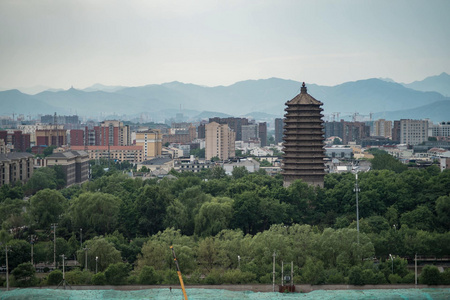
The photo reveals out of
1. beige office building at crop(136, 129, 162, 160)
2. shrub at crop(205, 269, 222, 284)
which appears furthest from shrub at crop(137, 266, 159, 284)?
beige office building at crop(136, 129, 162, 160)

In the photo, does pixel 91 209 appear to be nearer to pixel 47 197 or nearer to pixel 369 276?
pixel 47 197

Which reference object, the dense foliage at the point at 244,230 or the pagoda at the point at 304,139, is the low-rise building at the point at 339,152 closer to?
the dense foliage at the point at 244,230

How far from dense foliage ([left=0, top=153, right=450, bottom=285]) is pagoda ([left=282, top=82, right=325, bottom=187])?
1.04 meters

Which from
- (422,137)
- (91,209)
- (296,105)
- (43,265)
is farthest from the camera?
(422,137)

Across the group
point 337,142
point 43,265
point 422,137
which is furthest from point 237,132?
point 43,265

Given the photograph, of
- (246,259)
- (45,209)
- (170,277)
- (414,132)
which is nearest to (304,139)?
(246,259)

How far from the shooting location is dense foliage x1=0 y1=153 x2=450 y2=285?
28.2 m

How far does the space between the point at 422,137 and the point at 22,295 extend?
115m

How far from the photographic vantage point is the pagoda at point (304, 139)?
137 feet

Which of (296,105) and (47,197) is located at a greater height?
(296,105)

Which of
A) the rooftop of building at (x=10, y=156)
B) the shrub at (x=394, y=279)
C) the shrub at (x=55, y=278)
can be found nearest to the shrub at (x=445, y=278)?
the shrub at (x=394, y=279)

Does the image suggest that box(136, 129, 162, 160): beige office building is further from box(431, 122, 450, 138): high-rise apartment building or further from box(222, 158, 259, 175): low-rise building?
box(431, 122, 450, 138): high-rise apartment building

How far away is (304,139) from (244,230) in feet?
21.8

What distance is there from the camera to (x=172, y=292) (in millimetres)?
26203
